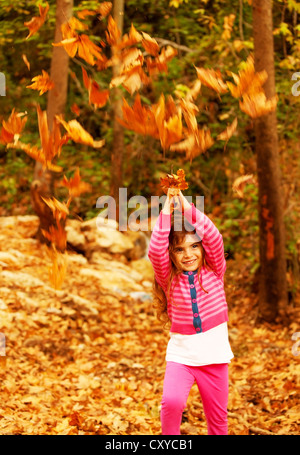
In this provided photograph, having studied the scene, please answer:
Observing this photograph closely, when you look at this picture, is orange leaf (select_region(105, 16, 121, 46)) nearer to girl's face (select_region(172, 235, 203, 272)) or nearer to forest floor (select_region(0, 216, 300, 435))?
girl's face (select_region(172, 235, 203, 272))

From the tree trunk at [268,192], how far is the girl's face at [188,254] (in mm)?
3675

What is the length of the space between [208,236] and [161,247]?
262 millimetres

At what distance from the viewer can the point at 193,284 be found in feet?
9.43

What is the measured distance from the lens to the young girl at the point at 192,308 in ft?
9.09

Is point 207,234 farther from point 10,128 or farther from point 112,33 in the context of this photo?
point 10,128

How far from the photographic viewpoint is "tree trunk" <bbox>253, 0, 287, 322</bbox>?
6250 millimetres

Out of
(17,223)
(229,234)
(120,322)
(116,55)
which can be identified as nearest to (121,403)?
(120,322)

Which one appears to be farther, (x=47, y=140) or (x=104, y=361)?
(x=104, y=361)

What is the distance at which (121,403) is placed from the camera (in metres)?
4.58

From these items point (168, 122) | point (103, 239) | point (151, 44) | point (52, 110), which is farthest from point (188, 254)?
point (103, 239)

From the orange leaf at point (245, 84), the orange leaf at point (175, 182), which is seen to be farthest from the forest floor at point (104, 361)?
the orange leaf at point (175, 182)

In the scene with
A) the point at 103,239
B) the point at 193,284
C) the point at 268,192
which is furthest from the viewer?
the point at 103,239

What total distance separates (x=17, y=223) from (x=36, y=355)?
4226mm

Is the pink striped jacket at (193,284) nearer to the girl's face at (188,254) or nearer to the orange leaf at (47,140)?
the girl's face at (188,254)
